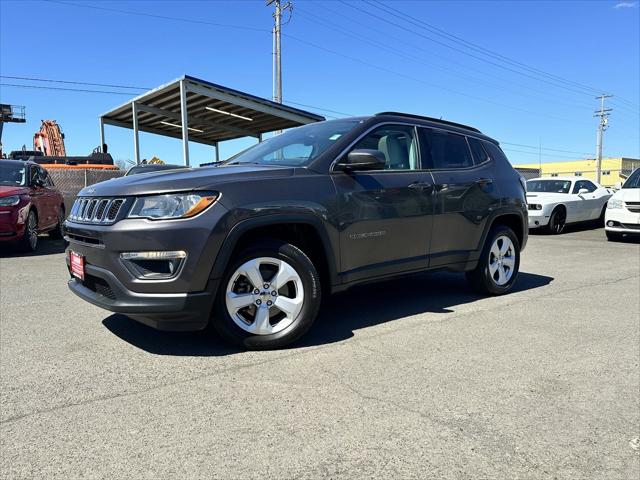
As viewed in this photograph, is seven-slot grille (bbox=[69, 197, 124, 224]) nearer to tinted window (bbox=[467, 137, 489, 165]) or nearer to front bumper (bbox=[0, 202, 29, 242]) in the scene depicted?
tinted window (bbox=[467, 137, 489, 165])

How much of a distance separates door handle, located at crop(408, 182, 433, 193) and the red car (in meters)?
7.25

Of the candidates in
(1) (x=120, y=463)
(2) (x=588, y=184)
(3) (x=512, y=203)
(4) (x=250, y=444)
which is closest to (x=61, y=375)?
(1) (x=120, y=463)

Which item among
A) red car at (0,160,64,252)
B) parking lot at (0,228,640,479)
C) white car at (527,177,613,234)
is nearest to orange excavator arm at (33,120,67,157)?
red car at (0,160,64,252)

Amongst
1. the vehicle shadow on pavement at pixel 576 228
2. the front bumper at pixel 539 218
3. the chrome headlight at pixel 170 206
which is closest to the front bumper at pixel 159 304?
the chrome headlight at pixel 170 206

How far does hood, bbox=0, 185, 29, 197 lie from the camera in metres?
8.54

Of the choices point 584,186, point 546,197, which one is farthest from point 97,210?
point 584,186

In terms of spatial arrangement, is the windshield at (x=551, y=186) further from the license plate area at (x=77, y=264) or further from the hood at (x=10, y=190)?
the license plate area at (x=77, y=264)

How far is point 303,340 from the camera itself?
3938mm

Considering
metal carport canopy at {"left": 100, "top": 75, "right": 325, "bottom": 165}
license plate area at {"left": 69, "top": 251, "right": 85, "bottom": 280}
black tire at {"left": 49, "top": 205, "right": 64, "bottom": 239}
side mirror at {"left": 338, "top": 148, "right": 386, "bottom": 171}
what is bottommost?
black tire at {"left": 49, "top": 205, "right": 64, "bottom": 239}

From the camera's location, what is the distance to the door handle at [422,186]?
14.9ft

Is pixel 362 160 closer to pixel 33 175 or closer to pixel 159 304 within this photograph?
pixel 159 304

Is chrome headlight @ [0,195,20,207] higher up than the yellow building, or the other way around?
the yellow building

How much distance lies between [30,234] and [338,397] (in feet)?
27.5

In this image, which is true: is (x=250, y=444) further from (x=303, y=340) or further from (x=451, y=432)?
(x=303, y=340)
